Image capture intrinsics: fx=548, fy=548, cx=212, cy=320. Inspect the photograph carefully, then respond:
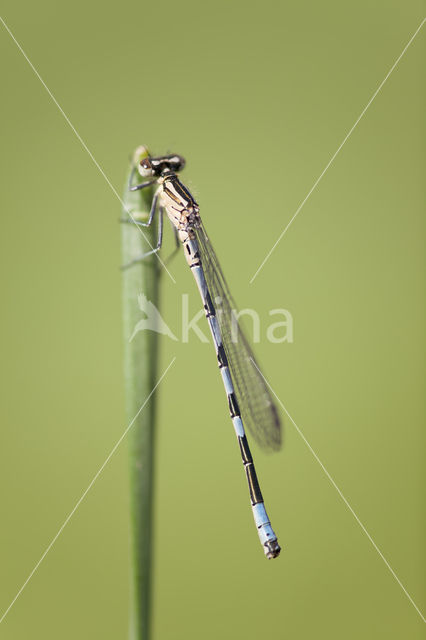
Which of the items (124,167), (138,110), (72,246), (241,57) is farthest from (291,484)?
(241,57)

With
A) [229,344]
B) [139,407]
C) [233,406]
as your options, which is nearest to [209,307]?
[229,344]

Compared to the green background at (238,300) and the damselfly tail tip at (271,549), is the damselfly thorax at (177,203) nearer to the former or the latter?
the green background at (238,300)

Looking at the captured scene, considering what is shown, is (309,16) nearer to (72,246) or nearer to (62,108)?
(62,108)

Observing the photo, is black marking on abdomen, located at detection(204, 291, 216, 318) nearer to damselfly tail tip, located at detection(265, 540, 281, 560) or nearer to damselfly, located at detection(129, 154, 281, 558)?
damselfly, located at detection(129, 154, 281, 558)

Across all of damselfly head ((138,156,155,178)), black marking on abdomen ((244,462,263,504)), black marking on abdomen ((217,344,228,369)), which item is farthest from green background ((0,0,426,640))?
damselfly head ((138,156,155,178))
